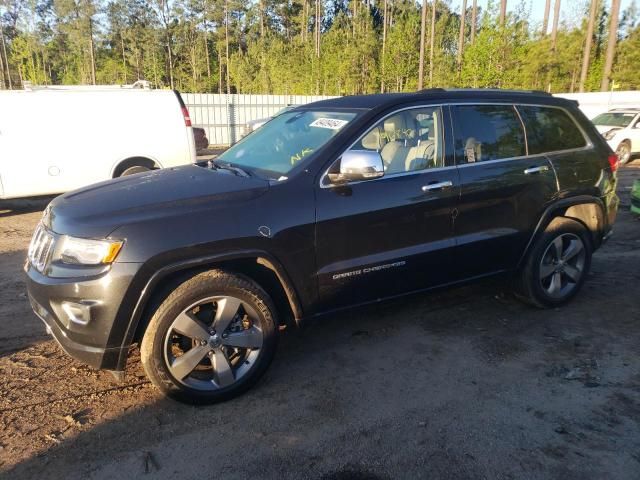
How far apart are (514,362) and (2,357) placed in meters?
3.77

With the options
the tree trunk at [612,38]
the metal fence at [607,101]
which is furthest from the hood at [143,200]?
the tree trunk at [612,38]

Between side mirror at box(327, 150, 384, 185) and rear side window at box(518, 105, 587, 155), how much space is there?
1.74m

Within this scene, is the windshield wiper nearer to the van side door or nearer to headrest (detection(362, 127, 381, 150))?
headrest (detection(362, 127, 381, 150))

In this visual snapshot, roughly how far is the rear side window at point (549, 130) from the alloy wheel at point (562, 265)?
2.64ft

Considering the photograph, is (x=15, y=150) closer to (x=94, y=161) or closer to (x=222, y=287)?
(x=94, y=161)

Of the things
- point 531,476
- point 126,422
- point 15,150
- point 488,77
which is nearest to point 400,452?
point 531,476

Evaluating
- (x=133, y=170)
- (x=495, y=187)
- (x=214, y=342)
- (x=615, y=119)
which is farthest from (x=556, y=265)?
(x=615, y=119)

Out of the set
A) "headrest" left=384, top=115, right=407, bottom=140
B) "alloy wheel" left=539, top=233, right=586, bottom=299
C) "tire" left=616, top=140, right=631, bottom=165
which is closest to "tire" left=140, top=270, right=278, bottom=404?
"headrest" left=384, top=115, right=407, bottom=140

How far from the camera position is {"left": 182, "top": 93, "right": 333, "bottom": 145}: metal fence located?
2184 cm

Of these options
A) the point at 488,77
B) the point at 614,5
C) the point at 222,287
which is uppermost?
the point at 614,5

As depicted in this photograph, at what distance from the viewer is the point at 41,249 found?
3.03m

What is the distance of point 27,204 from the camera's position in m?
9.66

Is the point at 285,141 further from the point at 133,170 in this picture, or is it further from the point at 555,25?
the point at 555,25

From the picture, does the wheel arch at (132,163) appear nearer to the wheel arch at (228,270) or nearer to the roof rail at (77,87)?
the roof rail at (77,87)
